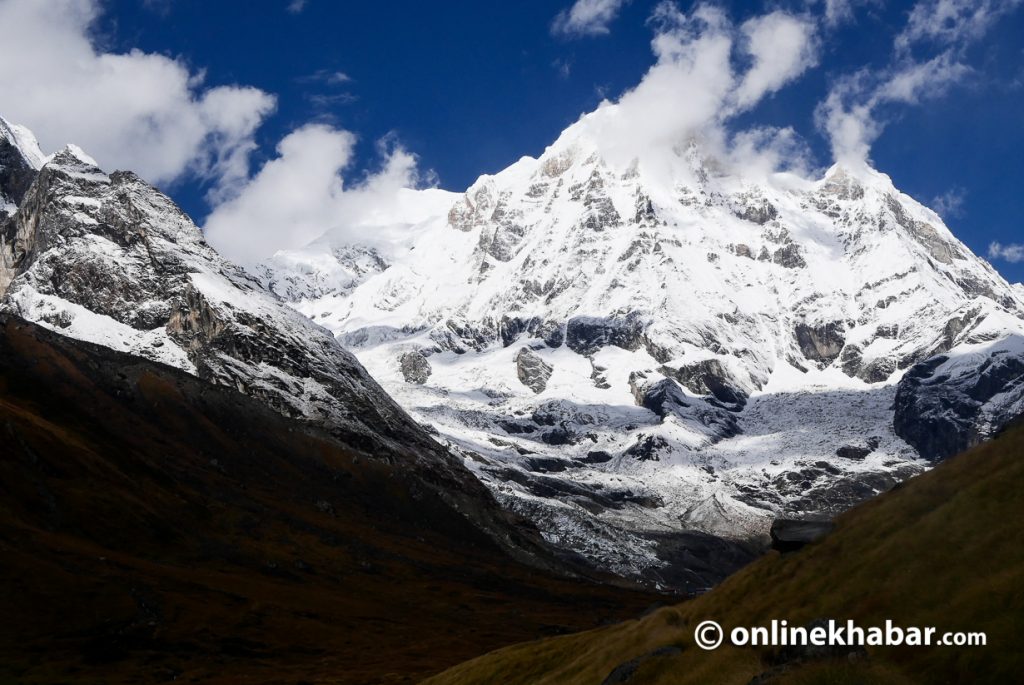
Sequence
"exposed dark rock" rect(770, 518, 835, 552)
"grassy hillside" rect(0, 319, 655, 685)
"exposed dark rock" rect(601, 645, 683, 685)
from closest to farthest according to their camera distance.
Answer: "exposed dark rock" rect(601, 645, 683, 685)
"exposed dark rock" rect(770, 518, 835, 552)
"grassy hillside" rect(0, 319, 655, 685)

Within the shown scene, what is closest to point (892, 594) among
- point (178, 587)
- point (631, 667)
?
point (631, 667)

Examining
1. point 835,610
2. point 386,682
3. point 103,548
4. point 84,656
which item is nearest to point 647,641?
point 835,610

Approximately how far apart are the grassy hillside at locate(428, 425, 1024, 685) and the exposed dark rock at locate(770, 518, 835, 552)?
0.79 metres

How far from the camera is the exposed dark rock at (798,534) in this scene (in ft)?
153

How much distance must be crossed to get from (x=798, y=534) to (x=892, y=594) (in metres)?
12.3

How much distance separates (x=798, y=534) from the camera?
1882 inches

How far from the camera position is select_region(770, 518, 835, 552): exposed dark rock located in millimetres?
46688

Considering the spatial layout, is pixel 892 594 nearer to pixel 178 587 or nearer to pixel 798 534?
pixel 798 534

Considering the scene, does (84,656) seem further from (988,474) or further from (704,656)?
(988,474)

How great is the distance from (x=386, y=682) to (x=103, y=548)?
53.6 meters

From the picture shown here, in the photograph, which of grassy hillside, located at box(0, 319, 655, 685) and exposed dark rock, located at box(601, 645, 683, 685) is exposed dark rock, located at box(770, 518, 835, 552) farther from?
grassy hillside, located at box(0, 319, 655, 685)

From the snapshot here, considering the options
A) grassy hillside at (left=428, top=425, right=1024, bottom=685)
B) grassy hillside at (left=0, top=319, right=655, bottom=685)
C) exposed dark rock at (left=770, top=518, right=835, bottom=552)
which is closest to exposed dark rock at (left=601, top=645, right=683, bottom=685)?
grassy hillside at (left=428, top=425, right=1024, bottom=685)

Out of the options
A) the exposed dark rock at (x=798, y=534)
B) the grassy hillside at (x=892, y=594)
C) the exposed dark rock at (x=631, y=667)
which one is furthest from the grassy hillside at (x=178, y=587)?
the exposed dark rock at (x=631, y=667)

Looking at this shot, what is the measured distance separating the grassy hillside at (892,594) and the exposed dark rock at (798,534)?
795 mm
